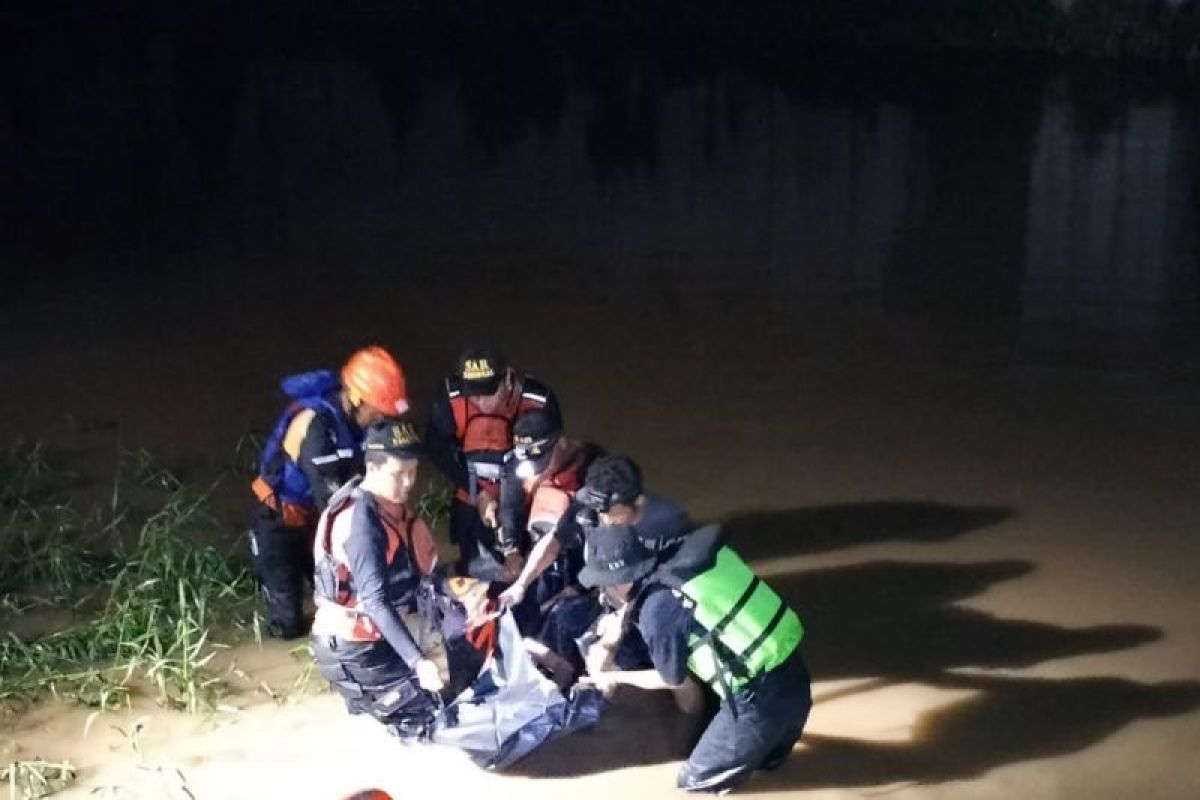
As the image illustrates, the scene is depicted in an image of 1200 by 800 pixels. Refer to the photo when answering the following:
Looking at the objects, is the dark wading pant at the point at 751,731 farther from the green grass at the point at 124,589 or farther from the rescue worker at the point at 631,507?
the green grass at the point at 124,589

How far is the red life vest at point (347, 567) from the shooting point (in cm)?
421

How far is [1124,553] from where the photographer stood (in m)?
6.34

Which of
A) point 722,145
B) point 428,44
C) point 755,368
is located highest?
point 428,44

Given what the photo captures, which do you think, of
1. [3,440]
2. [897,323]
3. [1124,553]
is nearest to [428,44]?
[897,323]

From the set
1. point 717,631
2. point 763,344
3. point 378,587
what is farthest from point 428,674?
point 763,344

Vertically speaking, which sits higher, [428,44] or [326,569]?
[428,44]

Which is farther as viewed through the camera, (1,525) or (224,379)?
(224,379)

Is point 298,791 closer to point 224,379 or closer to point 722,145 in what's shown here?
point 224,379

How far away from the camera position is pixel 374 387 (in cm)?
476

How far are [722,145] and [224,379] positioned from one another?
10.7 meters

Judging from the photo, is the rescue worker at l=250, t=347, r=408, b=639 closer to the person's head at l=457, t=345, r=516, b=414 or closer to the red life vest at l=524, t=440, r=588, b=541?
the person's head at l=457, t=345, r=516, b=414

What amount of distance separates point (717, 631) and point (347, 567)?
1045 millimetres

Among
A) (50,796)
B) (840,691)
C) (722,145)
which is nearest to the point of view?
(50,796)

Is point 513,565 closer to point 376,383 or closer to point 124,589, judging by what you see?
point 376,383
